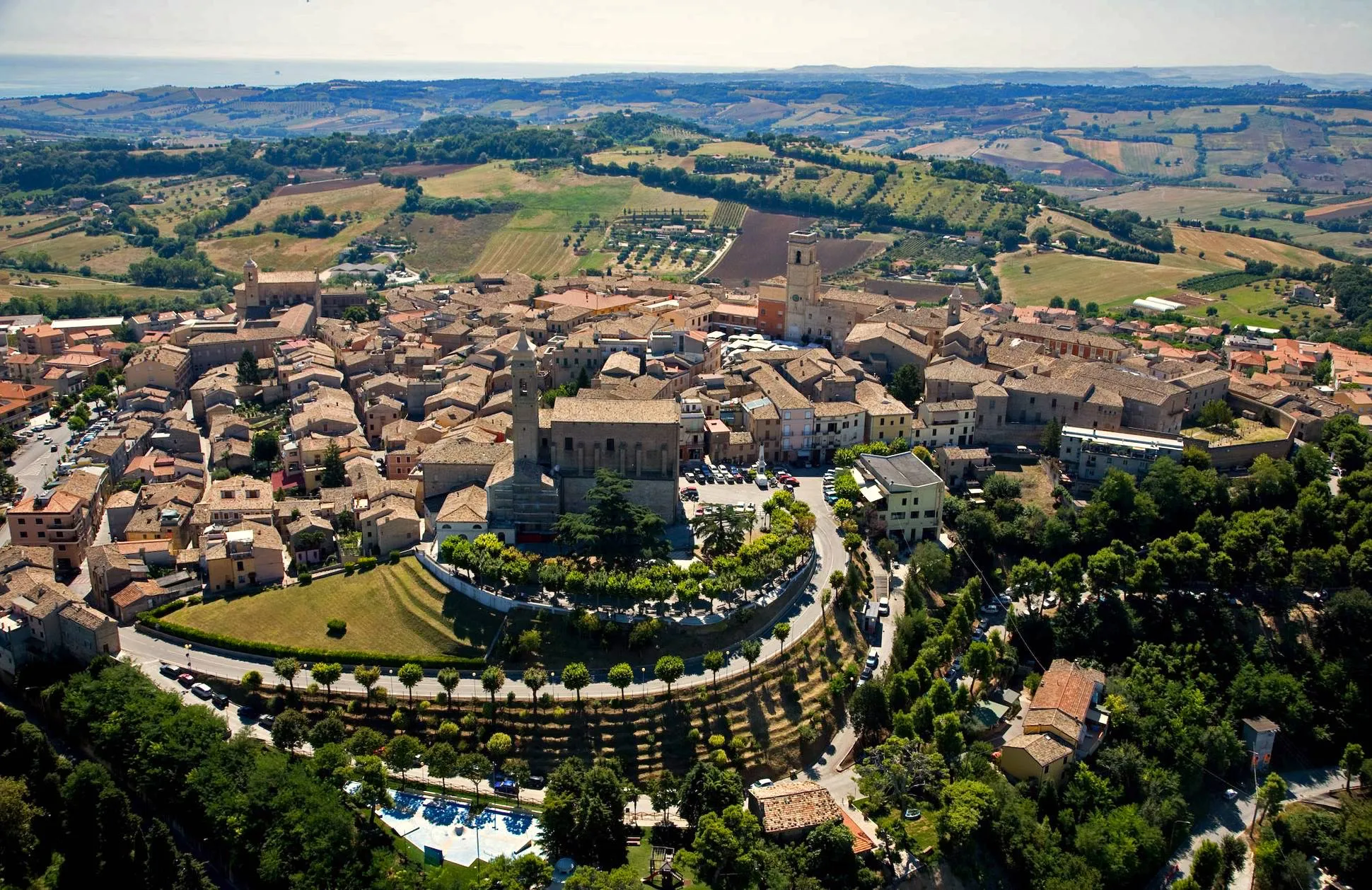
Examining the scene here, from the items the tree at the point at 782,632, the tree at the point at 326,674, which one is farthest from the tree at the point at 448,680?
the tree at the point at 782,632

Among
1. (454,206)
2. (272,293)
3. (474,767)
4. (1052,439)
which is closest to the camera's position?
(474,767)

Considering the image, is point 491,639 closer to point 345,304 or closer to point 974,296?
point 345,304

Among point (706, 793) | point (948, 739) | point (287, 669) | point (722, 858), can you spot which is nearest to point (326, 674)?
point (287, 669)

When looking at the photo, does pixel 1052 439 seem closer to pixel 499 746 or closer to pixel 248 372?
pixel 499 746

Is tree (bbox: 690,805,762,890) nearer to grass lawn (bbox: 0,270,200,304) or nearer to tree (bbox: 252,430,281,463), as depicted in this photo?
tree (bbox: 252,430,281,463)

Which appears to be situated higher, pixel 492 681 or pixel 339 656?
pixel 492 681

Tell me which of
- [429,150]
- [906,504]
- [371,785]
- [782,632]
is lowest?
[371,785]
